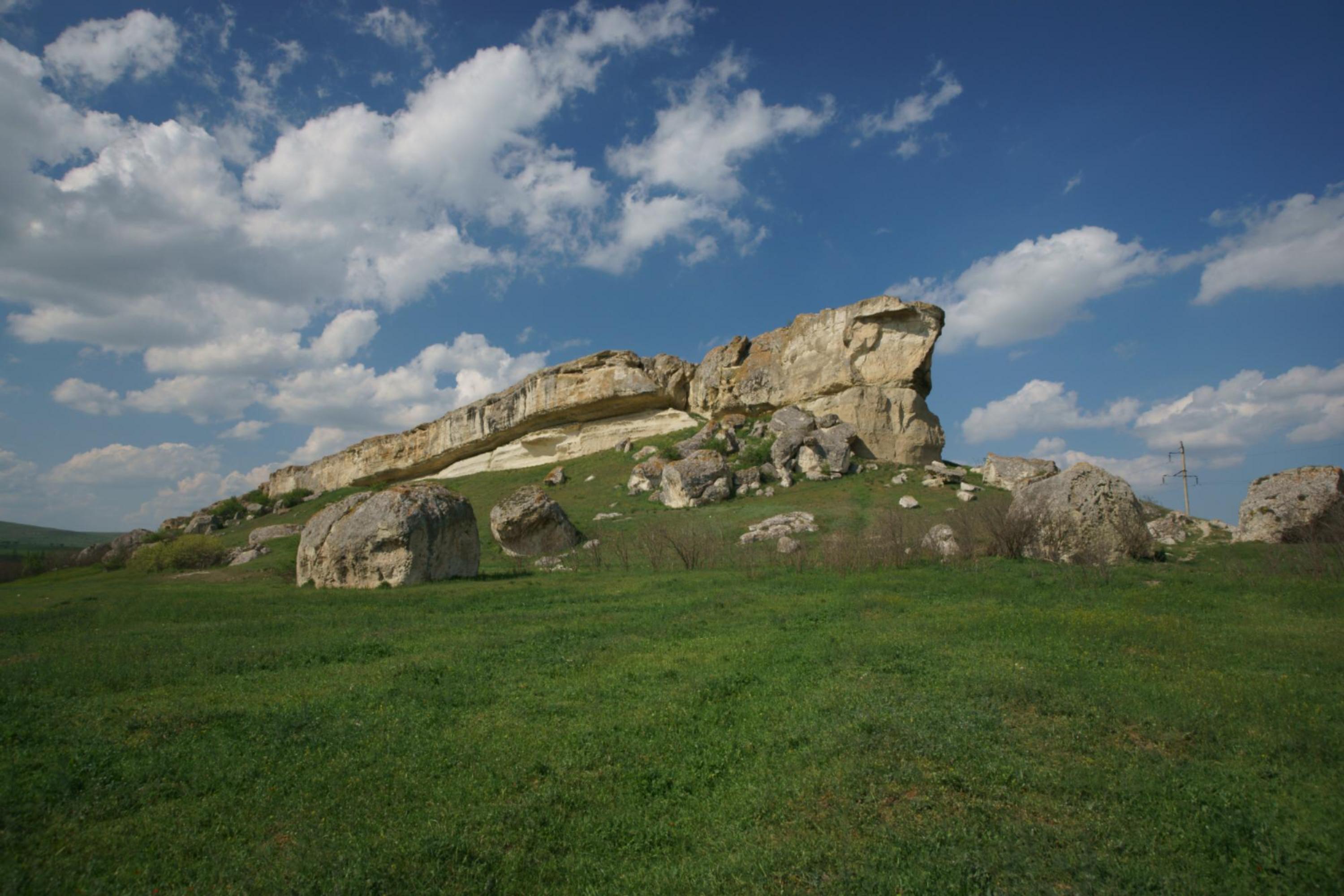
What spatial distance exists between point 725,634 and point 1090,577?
831 cm

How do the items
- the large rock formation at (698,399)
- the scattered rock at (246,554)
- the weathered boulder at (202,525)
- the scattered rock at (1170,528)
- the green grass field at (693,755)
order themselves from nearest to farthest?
the green grass field at (693,755) < the scattered rock at (1170,528) < the scattered rock at (246,554) < the large rock formation at (698,399) < the weathered boulder at (202,525)

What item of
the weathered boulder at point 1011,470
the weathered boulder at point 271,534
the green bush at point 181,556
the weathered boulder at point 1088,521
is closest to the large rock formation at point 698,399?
the weathered boulder at point 1011,470

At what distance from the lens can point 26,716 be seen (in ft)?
20.0

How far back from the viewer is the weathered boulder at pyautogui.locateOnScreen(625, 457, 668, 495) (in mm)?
37719

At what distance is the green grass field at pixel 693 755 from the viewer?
419 centimetres

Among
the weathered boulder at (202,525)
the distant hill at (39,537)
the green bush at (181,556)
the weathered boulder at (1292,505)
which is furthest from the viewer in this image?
the distant hill at (39,537)

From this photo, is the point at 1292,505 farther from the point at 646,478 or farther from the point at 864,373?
the point at 646,478

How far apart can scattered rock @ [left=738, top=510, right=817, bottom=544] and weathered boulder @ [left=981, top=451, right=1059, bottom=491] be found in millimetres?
12662

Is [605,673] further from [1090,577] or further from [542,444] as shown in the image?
[542,444]

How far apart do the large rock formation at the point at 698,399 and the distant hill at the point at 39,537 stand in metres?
64.8

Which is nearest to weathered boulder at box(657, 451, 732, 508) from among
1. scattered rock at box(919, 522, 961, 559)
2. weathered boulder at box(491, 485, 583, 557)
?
weathered boulder at box(491, 485, 583, 557)

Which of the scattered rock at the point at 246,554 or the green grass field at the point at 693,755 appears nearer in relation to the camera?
the green grass field at the point at 693,755

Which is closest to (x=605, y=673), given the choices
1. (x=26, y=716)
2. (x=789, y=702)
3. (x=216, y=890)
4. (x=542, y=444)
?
(x=789, y=702)

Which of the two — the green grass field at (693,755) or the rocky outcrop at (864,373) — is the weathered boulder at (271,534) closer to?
the green grass field at (693,755)
